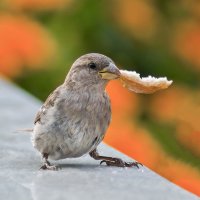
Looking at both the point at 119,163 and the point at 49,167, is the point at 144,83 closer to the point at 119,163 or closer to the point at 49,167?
the point at 119,163

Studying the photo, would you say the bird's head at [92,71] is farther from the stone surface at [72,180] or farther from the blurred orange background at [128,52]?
the blurred orange background at [128,52]

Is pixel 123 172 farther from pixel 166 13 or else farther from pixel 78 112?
pixel 166 13

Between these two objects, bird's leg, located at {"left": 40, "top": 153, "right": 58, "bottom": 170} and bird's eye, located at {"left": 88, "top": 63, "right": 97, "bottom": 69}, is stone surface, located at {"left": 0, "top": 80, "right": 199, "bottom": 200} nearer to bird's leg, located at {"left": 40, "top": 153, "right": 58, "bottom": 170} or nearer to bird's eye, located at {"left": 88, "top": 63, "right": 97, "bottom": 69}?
bird's leg, located at {"left": 40, "top": 153, "right": 58, "bottom": 170}

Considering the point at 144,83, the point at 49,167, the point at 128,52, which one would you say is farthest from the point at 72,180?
the point at 128,52

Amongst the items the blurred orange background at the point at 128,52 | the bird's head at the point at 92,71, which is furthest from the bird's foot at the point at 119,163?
the blurred orange background at the point at 128,52

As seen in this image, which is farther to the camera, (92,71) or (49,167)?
(92,71)
